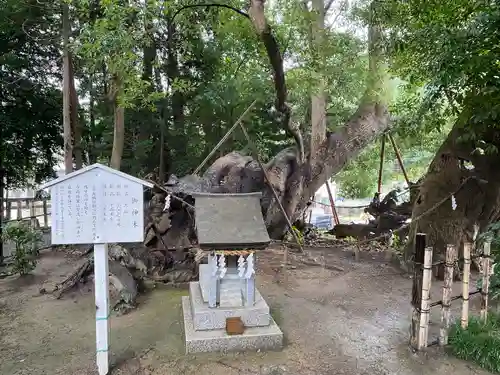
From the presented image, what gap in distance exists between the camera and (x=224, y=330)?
15.9 ft

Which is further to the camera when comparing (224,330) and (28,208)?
(28,208)

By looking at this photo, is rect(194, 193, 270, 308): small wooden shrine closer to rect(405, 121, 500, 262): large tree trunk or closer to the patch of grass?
the patch of grass

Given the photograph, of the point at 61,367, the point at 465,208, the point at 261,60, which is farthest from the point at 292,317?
the point at 261,60

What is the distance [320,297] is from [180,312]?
98.4 inches

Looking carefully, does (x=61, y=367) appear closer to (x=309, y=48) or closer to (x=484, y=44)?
(x=484, y=44)

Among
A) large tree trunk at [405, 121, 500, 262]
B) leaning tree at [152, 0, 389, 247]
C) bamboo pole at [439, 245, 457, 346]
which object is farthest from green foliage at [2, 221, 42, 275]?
large tree trunk at [405, 121, 500, 262]

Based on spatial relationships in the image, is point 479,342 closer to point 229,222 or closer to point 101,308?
point 229,222

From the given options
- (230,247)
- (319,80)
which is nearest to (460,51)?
(230,247)

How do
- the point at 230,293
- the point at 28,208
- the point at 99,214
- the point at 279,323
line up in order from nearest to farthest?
the point at 99,214 < the point at 230,293 < the point at 279,323 < the point at 28,208

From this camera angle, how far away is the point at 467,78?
5.13 m

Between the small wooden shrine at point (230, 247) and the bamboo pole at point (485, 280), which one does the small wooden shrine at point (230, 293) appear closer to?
the small wooden shrine at point (230, 247)

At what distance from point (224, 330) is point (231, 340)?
0.21 metres

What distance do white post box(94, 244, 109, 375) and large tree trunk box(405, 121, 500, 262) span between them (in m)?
6.62

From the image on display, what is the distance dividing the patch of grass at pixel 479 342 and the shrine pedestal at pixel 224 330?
6.99 ft
